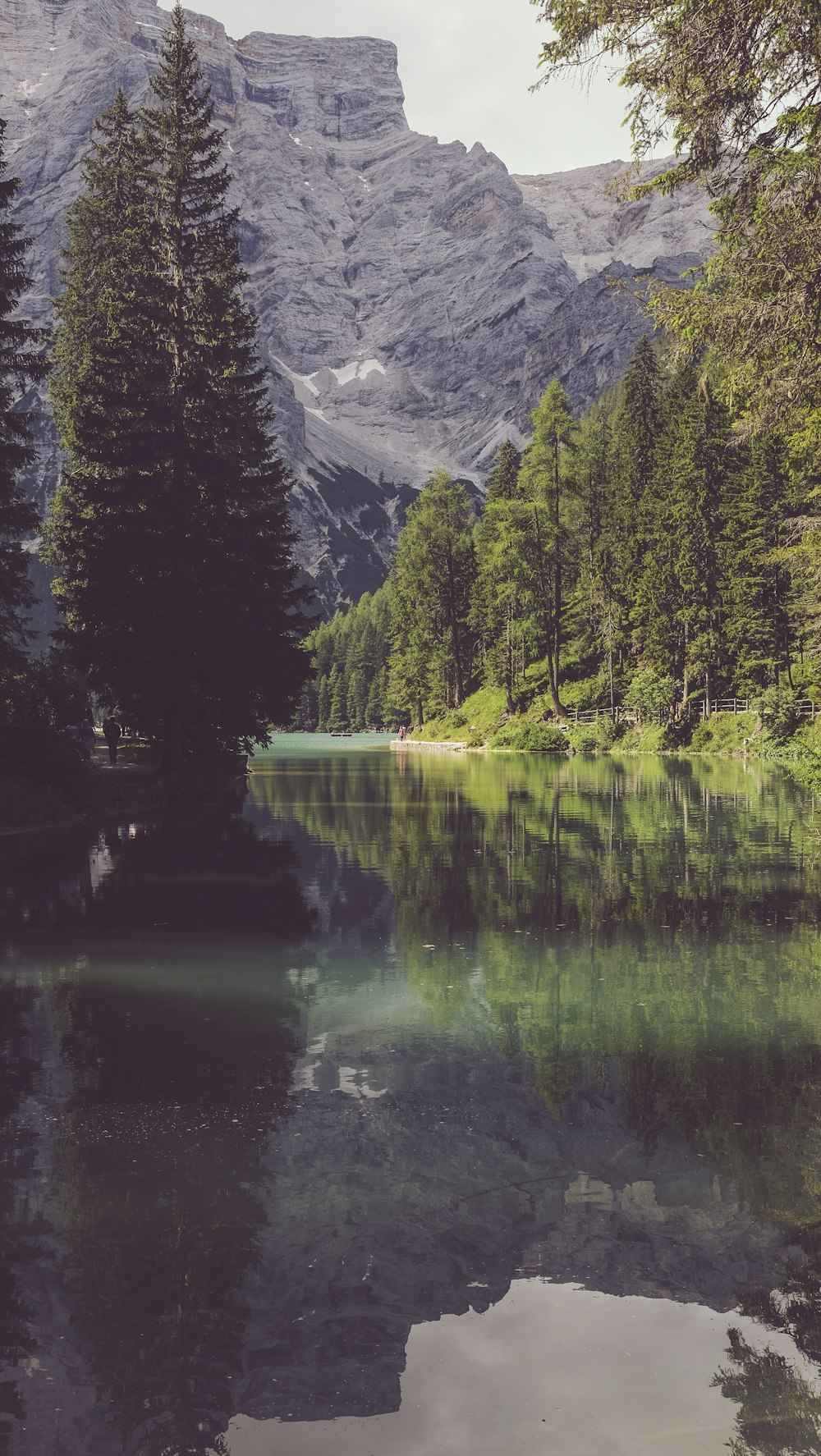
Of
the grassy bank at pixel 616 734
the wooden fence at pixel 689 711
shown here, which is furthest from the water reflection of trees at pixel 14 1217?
the wooden fence at pixel 689 711

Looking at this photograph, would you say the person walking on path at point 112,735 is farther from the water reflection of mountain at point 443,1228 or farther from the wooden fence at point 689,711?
the wooden fence at point 689,711

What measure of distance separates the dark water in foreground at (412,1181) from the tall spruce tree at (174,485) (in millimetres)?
19237

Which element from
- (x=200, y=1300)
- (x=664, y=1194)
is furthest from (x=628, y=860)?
(x=200, y=1300)

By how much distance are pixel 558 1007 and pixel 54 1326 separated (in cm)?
573

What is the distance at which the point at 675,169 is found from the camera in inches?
620

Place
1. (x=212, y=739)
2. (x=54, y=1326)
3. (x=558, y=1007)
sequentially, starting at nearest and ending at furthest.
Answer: (x=54, y=1326), (x=558, y=1007), (x=212, y=739)

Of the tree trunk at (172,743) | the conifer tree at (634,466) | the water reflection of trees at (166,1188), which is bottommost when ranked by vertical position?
the water reflection of trees at (166,1188)

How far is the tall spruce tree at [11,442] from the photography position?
27062 millimetres

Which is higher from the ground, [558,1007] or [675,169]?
[675,169]

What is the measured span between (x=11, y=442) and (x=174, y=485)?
19.0ft

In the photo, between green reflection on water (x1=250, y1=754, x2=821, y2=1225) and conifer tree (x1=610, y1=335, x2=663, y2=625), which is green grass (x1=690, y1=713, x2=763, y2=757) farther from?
green reflection on water (x1=250, y1=754, x2=821, y2=1225)

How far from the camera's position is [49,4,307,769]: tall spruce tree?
3269 cm

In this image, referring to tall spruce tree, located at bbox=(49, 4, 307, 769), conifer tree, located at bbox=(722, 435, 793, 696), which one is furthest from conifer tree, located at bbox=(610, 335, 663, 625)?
tall spruce tree, located at bbox=(49, 4, 307, 769)

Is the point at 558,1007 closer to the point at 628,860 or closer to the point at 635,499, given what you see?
the point at 628,860
